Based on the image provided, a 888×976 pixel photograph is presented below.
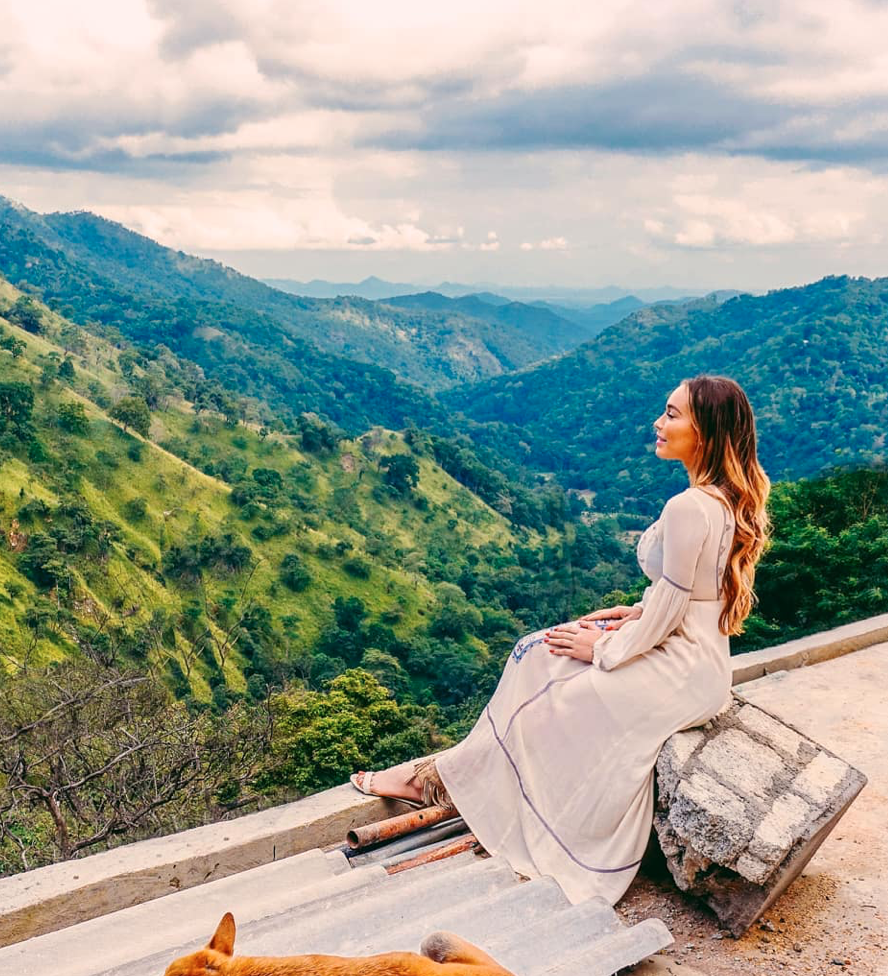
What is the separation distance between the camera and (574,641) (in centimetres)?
353

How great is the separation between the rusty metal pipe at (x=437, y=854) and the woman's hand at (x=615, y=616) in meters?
0.97

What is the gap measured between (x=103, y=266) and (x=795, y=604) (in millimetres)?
183595

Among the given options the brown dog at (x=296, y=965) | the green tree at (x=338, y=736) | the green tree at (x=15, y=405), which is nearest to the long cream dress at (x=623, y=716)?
the brown dog at (x=296, y=965)

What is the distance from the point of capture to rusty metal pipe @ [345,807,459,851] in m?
3.72

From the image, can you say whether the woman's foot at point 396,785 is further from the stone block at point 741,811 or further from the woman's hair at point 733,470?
the woman's hair at point 733,470

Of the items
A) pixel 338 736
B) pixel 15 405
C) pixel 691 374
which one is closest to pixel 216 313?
pixel 691 374

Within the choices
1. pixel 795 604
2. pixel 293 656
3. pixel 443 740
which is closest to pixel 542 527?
pixel 293 656

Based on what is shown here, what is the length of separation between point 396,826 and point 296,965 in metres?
1.86

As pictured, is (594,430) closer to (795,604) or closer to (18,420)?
(18,420)

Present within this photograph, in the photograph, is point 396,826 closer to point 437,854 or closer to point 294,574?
point 437,854

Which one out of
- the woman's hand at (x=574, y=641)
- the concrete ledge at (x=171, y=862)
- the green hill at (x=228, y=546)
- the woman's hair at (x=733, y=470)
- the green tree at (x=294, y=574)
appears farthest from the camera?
the green tree at (x=294, y=574)

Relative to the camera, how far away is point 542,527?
7619 centimetres

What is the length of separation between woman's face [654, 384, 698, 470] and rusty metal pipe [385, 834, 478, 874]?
68.0 inches

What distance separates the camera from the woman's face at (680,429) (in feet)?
11.3
